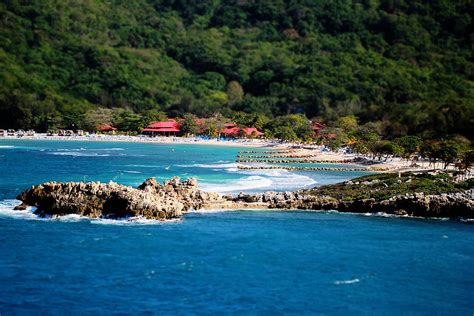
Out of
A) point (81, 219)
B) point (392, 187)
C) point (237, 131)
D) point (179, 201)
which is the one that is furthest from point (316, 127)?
point (81, 219)

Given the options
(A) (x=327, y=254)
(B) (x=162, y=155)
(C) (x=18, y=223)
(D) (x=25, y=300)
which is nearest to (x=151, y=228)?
(C) (x=18, y=223)

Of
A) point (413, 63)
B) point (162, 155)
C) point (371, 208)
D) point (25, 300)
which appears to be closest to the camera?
point (25, 300)

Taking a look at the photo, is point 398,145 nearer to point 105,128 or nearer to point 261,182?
point 261,182

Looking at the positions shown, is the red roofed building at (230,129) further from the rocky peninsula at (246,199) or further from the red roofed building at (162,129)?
A: the rocky peninsula at (246,199)

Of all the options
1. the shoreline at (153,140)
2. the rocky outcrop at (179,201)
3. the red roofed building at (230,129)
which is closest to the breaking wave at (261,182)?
the rocky outcrop at (179,201)

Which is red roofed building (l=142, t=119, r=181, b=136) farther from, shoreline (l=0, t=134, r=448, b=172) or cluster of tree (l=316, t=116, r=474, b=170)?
cluster of tree (l=316, t=116, r=474, b=170)

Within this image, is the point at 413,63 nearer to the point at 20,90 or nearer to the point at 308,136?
the point at 308,136
